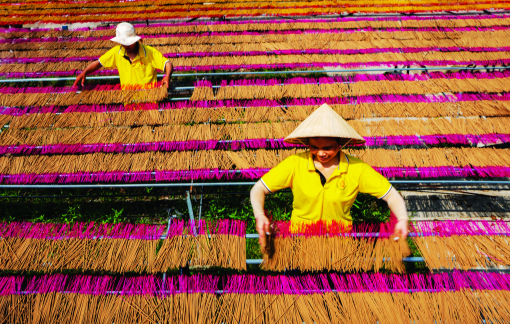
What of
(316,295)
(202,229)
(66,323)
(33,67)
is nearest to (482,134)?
(316,295)

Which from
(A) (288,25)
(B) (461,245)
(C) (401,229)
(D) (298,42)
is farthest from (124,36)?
(B) (461,245)

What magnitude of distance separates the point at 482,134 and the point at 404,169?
101 cm

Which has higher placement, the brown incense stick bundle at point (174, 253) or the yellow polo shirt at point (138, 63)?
the yellow polo shirt at point (138, 63)

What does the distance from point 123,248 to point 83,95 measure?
2.26 meters

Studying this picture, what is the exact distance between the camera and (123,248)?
221cm

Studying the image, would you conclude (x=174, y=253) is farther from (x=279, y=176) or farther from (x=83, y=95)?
(x=83, y=95)

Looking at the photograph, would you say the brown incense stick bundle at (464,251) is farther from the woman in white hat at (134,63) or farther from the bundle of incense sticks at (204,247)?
the woman in white hat at (134,63)

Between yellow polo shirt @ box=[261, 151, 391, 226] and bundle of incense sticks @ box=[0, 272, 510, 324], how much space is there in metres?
0.52

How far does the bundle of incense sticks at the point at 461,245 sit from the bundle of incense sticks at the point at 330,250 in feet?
0.82

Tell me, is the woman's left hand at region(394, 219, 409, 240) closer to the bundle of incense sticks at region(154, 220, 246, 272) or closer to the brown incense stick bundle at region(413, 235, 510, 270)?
the brown incense stick bundle at region(413, 235, 510, 270)

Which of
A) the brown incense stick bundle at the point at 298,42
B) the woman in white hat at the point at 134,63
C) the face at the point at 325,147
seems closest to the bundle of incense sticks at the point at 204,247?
the face at the point at 325,147

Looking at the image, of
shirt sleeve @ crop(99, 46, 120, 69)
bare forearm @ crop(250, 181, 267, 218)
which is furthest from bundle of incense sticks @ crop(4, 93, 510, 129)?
bare forearm @ crop(250, 181, 267, 218)

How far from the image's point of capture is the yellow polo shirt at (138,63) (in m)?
3.85

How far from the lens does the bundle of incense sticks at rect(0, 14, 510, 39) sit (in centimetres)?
486
